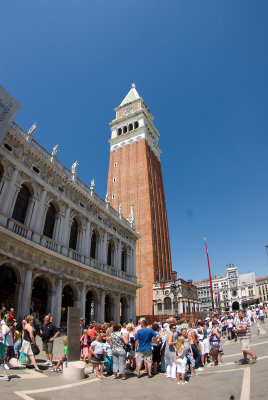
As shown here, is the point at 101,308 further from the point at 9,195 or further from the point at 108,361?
the point at 108,361

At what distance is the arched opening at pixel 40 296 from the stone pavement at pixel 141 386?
1091cm

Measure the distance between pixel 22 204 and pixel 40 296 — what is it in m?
6.61

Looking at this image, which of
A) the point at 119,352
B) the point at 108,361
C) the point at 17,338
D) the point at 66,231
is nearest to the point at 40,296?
the point at 66,231

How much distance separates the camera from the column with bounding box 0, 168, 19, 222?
15458 millimetres

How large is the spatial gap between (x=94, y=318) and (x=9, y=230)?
482 inches

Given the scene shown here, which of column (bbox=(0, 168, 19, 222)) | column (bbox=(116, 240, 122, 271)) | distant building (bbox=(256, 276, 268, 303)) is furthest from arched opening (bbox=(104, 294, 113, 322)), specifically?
distant building (bbox=(256, 276, 268, 303))

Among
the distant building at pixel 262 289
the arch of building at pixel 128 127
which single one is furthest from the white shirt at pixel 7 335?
the distant building at pixel 262 289

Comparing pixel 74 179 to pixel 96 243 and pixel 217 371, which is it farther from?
pixel 217 371

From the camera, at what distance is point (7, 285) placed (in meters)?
16.8

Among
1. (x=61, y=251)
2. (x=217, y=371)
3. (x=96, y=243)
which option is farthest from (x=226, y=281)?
(x=217, y=371)

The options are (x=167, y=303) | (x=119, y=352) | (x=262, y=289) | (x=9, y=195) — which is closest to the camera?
(x=119, y=352)

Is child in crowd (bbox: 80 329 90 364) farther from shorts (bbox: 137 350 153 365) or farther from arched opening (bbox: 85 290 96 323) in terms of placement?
arched opening (bbox: 85 290 96 323)

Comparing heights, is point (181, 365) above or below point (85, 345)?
below

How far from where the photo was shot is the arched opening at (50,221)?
63.8ft
